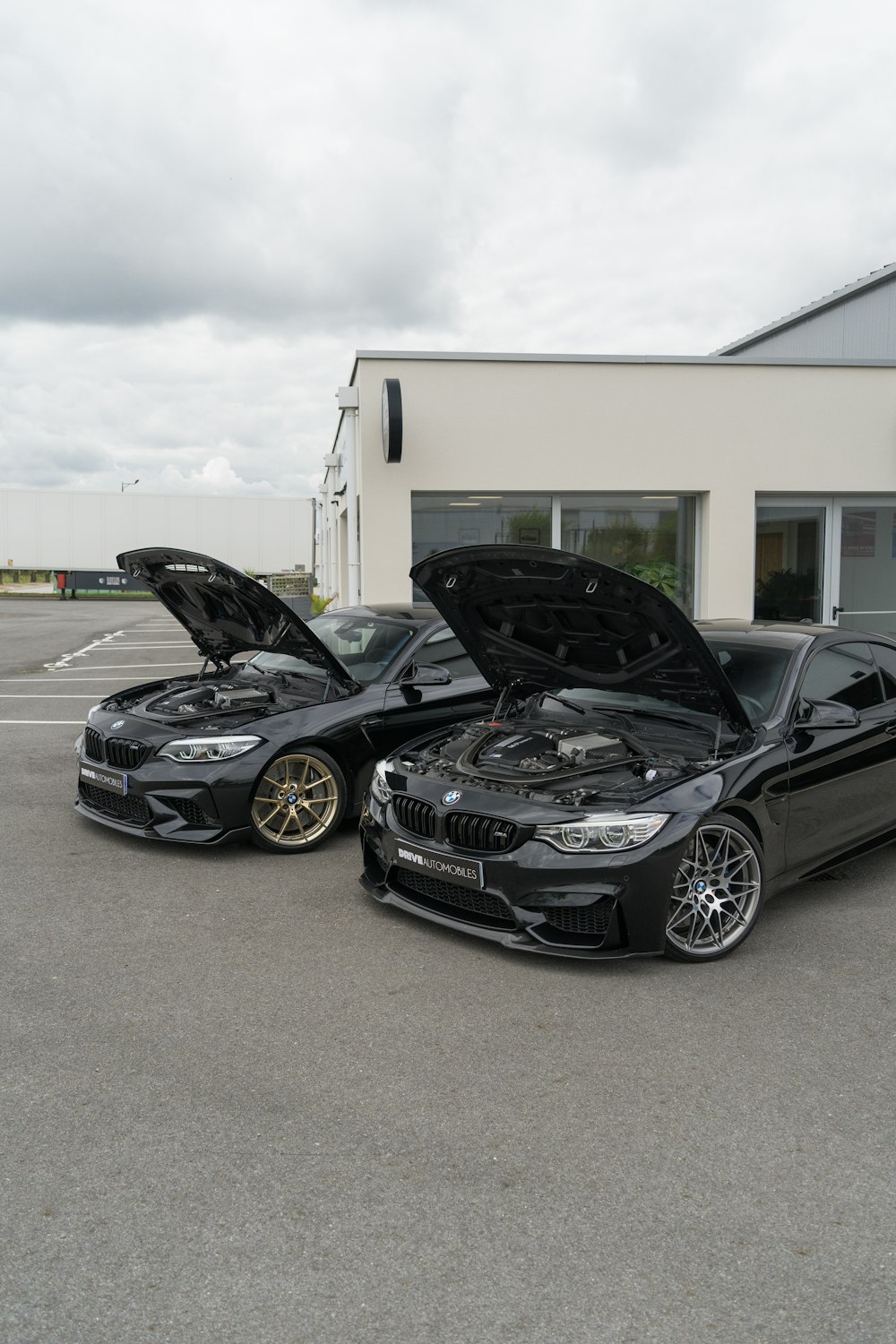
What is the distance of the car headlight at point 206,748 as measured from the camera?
5.94 meters

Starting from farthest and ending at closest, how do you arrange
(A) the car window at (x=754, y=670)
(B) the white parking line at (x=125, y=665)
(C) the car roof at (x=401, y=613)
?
(B) the white parking line at (x=125, y=665), (C) the car roof at (x=401, y=613), (A) the car window at (x=754, y=670)

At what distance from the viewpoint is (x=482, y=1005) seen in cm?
403

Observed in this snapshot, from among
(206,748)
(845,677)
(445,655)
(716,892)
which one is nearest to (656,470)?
(445,655)

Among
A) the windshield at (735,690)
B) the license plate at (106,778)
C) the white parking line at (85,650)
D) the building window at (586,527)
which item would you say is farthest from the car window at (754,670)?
the white parking line at (85,650)

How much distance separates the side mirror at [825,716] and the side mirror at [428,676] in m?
2.34

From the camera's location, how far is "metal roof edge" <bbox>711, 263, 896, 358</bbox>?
1504 centimetres

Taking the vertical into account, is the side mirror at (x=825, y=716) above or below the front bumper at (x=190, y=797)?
above

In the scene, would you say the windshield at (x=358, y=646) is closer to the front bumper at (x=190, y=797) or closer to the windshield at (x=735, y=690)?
the front bumper at (x=190, y=797)

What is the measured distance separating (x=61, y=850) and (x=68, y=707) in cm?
657

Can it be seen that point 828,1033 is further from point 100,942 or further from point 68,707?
point 68,707

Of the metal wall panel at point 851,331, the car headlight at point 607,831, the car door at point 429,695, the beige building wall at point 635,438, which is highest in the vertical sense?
the metal wall panel at point 851,331

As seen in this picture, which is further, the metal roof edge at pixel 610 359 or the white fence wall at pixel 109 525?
the white fence wall at pixel 109 525

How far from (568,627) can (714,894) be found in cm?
154

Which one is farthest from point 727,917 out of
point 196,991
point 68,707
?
point 68,707
